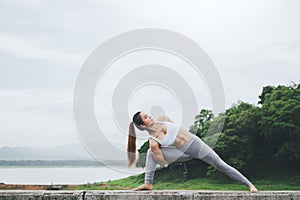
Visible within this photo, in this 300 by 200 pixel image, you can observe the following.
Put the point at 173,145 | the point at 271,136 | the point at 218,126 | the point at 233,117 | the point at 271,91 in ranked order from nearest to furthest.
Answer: the point at 173,145
the point at 218,126
the point at 271,136
the point at 233,117
the point at 271,91

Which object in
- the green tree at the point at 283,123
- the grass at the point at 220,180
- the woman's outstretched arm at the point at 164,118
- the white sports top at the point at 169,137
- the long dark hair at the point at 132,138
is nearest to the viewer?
the white sports top at the point at 169,137

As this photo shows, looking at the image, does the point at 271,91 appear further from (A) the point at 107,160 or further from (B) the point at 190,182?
(A) the point at 107,160

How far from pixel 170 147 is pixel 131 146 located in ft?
2.08

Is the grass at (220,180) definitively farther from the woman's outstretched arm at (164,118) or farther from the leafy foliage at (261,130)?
the woman's outstretched arm at (164,118)

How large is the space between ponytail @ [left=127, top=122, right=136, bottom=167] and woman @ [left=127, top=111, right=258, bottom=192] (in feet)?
0.39

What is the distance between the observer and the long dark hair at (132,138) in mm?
6379

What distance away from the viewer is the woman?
6250 millimetres

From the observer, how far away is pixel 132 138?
6.51 m

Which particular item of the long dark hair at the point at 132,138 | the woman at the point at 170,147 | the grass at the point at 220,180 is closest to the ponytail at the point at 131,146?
the long dark hair at the point at 132,138

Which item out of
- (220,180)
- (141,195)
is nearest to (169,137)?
(141,195)

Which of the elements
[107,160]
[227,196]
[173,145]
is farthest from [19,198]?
[227,196]

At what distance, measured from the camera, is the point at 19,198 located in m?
5.68

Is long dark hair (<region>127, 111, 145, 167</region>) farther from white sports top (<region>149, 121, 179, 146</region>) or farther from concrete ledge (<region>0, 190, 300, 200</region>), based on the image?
concrete ledge (<region>0, 190, 300, 200</region>)

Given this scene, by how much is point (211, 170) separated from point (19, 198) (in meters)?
31.4
